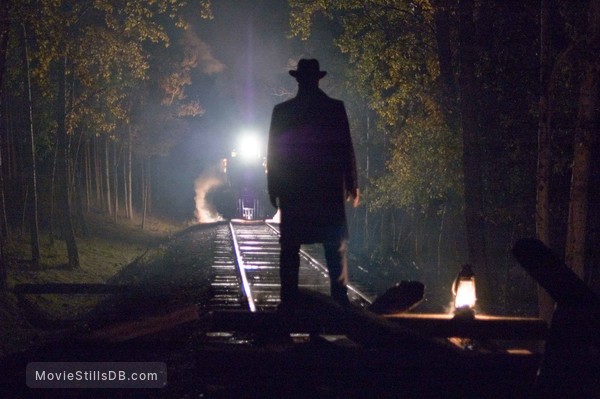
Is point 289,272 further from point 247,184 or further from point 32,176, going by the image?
point 247,184

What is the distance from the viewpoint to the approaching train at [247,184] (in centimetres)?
4288

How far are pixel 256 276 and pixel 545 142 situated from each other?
21.1 feet

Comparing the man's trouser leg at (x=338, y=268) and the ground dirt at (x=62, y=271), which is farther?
the ground dirt at (x=62, y=271)

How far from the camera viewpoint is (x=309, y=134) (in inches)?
255

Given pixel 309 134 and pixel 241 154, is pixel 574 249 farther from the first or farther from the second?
pixel 241 154

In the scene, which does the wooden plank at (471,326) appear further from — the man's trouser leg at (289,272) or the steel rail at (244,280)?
the steel rail at (244,280)

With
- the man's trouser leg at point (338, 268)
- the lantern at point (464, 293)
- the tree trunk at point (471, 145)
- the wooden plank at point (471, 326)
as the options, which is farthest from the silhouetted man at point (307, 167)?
the tree trunk at point (471, 145)

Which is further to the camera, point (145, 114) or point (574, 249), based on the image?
point (145, 114)

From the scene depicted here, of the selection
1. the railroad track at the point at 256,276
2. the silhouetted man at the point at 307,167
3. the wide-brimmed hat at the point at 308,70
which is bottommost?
the railroad track at the point at 256,276

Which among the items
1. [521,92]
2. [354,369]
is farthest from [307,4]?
[354,369]

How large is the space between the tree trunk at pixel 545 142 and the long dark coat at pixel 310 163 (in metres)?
6.98

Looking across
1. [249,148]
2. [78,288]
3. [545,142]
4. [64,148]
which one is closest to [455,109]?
[545,142]

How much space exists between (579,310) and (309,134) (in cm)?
283

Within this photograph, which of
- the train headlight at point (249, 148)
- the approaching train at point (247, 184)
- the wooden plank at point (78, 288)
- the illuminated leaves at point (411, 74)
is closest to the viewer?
the wooden plank at point (78, 288)
